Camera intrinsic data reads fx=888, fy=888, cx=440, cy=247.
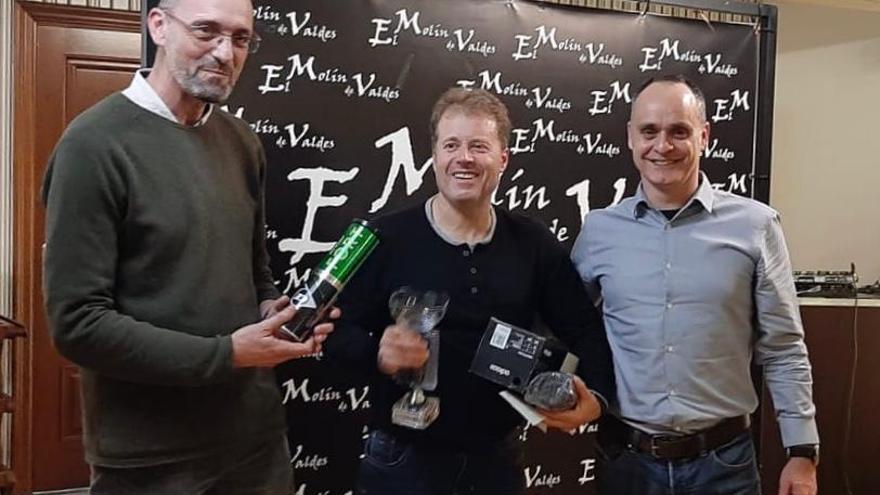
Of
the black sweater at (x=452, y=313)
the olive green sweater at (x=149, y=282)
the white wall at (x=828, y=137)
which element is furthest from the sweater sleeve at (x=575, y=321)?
the white wall at (x=828, y=137)

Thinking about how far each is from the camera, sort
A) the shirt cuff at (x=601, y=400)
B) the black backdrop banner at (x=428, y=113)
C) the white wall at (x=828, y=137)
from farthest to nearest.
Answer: the white wall at (x=828, y=137)
the black backdrop banner at (x=428, y=113)
the shirt cuff at (x=601, y=400)

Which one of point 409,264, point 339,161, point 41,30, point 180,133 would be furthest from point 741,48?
point 41,30

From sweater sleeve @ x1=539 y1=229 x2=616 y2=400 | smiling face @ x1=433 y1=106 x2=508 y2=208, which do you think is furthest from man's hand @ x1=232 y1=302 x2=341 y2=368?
sweater sleeve @ x1=539 y1=229 x2=616 y2=400

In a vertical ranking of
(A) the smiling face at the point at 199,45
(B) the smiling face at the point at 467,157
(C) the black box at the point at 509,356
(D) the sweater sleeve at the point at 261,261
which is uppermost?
(A) the smiling face at the point at 199,45

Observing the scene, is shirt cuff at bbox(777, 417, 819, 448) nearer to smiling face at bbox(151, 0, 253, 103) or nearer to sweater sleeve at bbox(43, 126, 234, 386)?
sweater sleeve at bbox(43, 126, 234, 386)

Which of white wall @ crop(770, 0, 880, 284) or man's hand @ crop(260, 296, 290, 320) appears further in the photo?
white wall @ crop(770, 0, 880, 284)

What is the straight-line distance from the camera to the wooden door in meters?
3.70

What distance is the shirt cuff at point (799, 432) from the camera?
5.97 feet

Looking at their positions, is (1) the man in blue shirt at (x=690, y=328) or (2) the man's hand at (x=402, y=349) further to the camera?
(1) the man in blue shirt at (x=690, y=328)

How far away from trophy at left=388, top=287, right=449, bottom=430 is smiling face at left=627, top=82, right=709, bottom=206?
0.51 meters

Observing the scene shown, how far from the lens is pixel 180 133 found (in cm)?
158

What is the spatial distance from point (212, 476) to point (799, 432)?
117cm

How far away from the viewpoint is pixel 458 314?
5.63 ft

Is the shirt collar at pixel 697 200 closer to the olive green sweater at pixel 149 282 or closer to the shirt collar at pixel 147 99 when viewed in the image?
the olive green sweater at pixel 149 282
